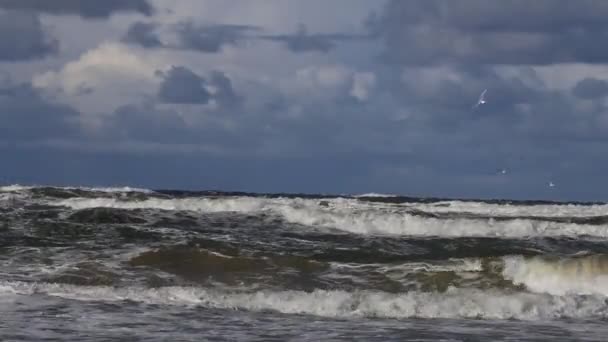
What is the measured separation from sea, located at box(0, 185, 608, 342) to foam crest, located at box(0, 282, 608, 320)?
2 cm

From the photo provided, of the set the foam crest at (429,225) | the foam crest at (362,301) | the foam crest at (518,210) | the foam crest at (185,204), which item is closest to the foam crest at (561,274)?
the foam crest at (362,301)

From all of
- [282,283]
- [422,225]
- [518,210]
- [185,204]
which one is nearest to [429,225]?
[422,225]

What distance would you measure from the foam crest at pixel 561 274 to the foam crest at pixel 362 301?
4.19 feet

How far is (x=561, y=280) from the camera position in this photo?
1412 centimetres

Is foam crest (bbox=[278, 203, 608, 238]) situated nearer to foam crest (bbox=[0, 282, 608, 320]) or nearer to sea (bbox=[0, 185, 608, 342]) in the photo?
sea (bbox=[0, 185, 608, 342])

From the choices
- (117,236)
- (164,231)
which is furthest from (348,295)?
(164,231)

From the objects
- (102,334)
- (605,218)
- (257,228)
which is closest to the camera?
(102,334)

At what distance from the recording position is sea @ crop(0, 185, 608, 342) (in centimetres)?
981

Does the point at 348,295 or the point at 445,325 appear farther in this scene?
the point at 348,295

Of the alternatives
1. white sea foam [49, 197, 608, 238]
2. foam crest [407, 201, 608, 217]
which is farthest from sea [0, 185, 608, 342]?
foam crest [407, 201, 608, 217]

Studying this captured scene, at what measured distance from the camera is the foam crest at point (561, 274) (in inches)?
538

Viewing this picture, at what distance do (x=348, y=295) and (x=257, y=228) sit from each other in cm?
1083

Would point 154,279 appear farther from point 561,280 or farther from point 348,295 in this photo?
point 561,280

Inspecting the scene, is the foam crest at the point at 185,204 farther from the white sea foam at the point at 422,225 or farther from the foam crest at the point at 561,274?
the foam crest at the point at 561,274
